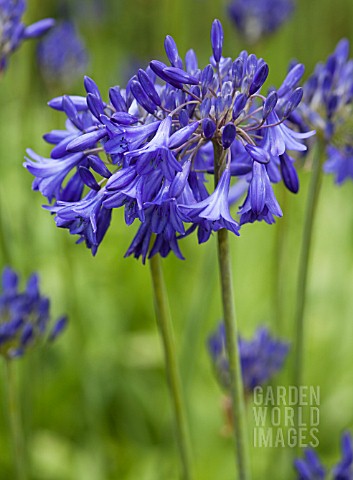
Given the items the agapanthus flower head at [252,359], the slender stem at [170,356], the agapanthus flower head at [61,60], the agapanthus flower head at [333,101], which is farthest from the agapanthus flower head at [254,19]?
the slender stem at [170,356]

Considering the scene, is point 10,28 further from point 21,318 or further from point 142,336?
point 142,336

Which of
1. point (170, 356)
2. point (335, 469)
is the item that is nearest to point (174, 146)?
point (170, 356)

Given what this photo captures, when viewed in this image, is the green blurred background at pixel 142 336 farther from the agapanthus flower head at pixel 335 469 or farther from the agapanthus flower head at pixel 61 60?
the agapanthus flower head at pixel 335 469

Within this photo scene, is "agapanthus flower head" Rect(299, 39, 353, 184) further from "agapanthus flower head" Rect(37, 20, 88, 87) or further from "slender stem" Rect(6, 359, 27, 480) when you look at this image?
"agapanthus flower head" Rect(37, 20, 88, 87)

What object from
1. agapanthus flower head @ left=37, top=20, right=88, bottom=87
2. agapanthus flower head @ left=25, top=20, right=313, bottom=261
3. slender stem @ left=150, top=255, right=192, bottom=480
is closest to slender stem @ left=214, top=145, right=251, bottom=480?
agapanthus flower head @ left=25, top=20, right=313, bottom=261

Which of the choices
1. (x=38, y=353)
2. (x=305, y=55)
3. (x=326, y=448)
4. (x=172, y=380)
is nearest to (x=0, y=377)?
(x=38, y=353)

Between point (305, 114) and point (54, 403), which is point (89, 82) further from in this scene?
point (54, 403)
